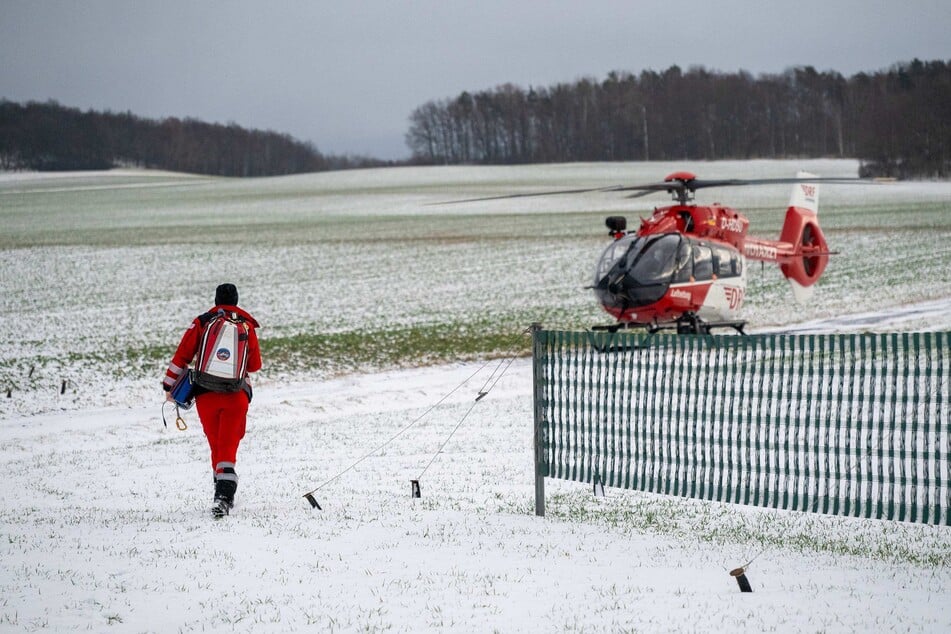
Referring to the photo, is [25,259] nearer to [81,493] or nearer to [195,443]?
[195,443]

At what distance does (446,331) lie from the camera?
25.2m

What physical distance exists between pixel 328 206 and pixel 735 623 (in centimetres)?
6986

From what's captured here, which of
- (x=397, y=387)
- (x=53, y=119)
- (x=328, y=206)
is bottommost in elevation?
(x=397, y=387)

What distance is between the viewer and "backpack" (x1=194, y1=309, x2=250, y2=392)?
845 centimetres

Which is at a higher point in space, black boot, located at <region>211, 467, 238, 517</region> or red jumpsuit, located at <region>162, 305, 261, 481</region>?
red jumpsuit, located at <region>162, 305, 261, 481</region>

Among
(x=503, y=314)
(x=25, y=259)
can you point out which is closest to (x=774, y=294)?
(x=503, y=314)

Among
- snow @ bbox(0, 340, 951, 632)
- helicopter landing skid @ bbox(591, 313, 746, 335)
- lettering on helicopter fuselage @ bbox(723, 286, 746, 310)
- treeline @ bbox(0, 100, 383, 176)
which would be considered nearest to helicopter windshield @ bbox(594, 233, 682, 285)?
helicopter landing skid @ bbox(591, 313, 746, 335)

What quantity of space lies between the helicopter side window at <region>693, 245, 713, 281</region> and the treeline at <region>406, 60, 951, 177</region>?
8043 centimetres

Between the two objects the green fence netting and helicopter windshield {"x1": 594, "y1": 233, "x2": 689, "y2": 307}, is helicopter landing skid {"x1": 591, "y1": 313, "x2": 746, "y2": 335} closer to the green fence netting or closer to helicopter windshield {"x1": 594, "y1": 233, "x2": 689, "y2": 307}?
helicopter windshield {"x1": 594, "y1": 233, "x2": 689, "y2": 307}

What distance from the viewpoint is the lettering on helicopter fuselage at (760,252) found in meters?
22.6

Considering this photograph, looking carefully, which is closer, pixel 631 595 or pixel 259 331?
pixel 631 595

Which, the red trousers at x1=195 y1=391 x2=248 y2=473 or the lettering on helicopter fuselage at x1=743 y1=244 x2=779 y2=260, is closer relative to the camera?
the red trousers at x1=195 y1=391 x2=248 y2=473

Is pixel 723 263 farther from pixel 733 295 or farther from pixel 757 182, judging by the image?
pixel 757 182

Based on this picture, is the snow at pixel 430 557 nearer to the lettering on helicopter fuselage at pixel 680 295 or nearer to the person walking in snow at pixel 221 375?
the person walking in snow at pixel 221 375
